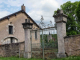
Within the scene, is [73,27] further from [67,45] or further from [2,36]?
[67,45]

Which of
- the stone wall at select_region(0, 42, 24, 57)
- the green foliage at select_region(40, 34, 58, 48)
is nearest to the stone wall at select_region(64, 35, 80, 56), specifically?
the green foliage at select_region(40, 34, 58, 48)

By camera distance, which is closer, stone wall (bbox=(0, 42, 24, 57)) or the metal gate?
the metal gate

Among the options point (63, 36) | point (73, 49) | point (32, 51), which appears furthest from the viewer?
point (32, 51)

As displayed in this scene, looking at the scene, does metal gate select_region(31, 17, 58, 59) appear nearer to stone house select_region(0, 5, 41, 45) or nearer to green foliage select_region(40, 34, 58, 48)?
green foliage select_region(40, 34, 58, 48)

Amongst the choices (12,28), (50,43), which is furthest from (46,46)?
(12,28)

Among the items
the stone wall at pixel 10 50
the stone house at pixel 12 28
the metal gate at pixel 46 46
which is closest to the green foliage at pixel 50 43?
the metal gate at pixel 46 46

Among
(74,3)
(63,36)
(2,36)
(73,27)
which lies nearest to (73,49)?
(63,36)

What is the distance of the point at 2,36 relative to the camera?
17.7 meters

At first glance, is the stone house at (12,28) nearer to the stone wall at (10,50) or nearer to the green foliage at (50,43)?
the stone wall at (10,50)

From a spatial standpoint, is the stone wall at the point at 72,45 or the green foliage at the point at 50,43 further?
the green foliage at the point at 50,43

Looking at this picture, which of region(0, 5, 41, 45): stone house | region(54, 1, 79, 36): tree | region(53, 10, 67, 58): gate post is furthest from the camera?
region(54, 1, 79, 36): tree

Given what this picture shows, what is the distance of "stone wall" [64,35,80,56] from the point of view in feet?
23.3

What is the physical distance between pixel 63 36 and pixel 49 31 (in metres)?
1.64

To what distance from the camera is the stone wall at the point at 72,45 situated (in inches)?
280
